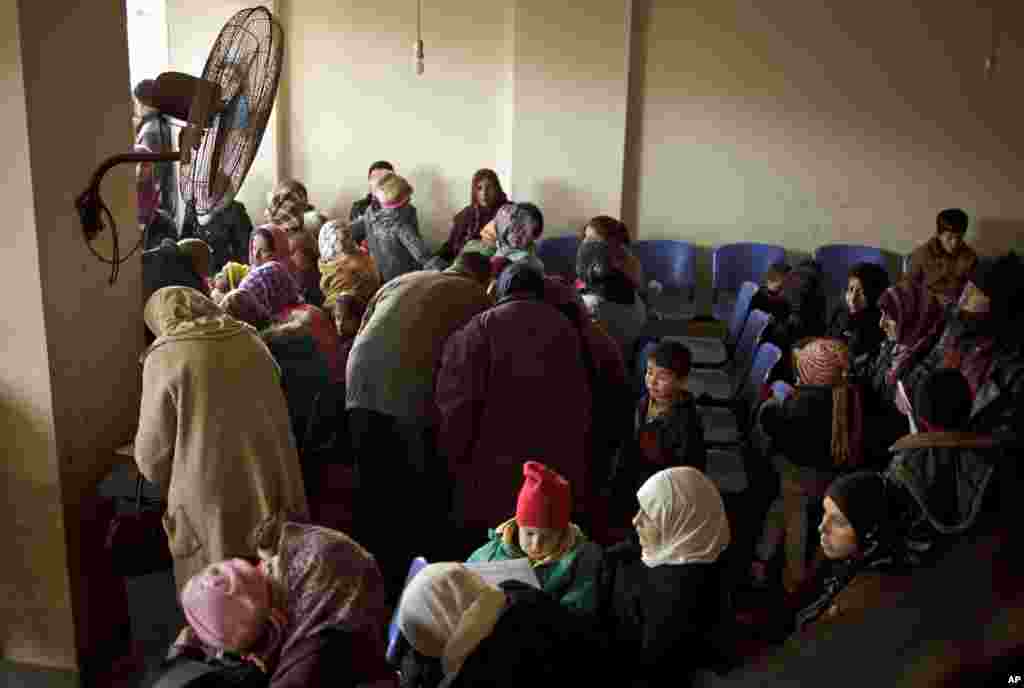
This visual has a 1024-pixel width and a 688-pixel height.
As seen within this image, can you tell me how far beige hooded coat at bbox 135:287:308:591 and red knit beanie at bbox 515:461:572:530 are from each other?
0.95 meters

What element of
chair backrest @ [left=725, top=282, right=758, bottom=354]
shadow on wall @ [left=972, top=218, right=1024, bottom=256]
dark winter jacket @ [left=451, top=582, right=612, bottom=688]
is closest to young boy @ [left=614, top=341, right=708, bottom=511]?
dark winter jacket @ [left=451, top=582, right=612, bottom=688]

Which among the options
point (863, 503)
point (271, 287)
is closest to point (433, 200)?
point (271, 287)

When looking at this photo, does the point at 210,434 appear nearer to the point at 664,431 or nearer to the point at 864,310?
the point at 664,431

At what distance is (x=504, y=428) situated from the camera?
386cm

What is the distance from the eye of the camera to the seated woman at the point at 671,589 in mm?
2639

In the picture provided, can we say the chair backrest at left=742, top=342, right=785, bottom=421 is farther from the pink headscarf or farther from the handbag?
the pink headscarf

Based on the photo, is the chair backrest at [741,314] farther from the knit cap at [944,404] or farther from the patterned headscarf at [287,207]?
the patterned headscarf at [287,207]

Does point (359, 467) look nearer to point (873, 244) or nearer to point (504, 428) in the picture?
point (504, 428)

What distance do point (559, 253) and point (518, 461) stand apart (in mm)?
4258

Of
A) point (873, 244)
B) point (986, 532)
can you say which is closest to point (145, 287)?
point (986, 532)

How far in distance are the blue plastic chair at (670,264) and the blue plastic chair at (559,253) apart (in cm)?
52

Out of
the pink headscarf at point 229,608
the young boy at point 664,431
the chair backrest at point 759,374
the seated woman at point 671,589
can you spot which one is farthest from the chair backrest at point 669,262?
the pink headscarf at point 229,608

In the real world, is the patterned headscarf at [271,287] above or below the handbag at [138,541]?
above

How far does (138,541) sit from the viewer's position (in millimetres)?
3551
